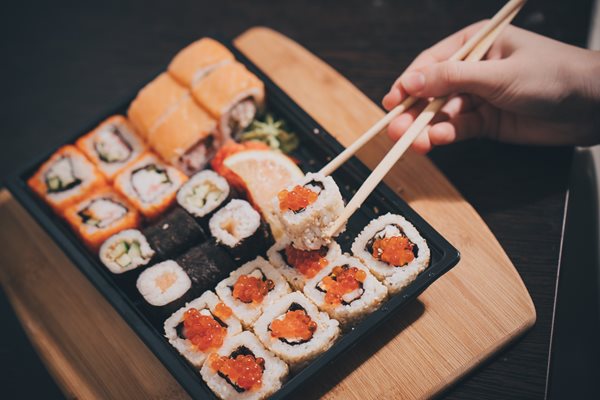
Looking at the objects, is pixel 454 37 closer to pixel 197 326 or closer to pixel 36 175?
pixel 197 326

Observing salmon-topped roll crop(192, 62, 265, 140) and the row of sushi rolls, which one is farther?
salmon-topped roll crop(192, 62, 265, 140)

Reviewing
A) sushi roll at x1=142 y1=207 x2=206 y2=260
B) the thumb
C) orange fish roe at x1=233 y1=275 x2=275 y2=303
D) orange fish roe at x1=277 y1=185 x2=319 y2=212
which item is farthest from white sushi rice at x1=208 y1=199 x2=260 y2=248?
the thumb

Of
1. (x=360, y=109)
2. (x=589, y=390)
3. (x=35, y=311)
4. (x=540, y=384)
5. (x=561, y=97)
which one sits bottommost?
(x=589, y=390)

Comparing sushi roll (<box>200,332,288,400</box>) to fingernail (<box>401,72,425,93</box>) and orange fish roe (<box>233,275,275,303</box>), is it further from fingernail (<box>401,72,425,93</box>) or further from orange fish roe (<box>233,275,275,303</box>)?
fingernail (<box>401,72,425,93</box>)

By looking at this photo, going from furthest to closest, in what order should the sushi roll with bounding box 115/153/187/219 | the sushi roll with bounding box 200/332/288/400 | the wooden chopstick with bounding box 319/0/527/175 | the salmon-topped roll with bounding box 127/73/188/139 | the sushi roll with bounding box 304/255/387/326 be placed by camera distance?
the salmon-topped roll with bounding box 127/73/188/139, the sushi roll with bounding box 115/153/187/219, the wooden chopstick with bounding box 319/0/527/175, the sushi roll with bounding box 304/255/387/326, the sushi roll with bounding box 200/332/288/400

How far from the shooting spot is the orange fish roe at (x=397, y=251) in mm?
2240

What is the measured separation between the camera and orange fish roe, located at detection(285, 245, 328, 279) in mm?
2363

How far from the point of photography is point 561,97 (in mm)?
2498

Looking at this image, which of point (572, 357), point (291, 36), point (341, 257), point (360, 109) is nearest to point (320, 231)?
point (341, 257)

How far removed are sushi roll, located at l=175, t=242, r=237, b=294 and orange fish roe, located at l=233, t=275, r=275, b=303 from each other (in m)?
0.15

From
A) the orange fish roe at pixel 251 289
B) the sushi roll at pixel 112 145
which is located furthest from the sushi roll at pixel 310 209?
the sushi roll at pixel 112 145

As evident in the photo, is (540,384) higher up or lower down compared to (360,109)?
lower down

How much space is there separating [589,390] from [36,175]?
306 cm

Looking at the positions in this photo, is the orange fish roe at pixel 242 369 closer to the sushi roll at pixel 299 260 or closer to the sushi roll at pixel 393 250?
the sushi roll at pixel 299 260
